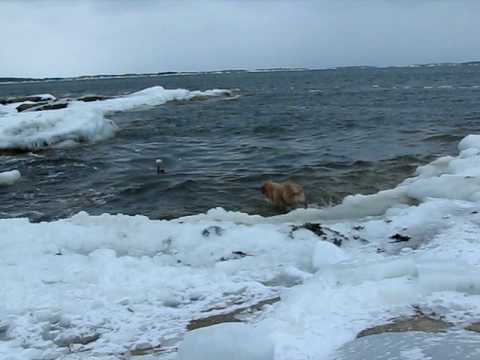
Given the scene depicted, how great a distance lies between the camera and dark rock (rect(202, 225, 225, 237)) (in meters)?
6.60

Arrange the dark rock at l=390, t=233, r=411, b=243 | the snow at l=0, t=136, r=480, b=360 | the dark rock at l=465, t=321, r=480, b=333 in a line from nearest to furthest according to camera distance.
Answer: the dark rock at l=465, t=321, r=480, b=333 → the snow at l=0, t=136, r=480, b=360 → the dark rock at l=390, t=233, r=411, b=243

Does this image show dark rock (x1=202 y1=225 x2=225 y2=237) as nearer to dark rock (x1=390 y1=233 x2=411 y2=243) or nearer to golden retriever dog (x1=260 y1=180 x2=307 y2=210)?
dark rock (x1=390 y1=233 x2=411 y2=243)

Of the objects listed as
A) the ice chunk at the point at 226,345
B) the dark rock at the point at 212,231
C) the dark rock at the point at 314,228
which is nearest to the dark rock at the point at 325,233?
the dark rock at the point at 314,228

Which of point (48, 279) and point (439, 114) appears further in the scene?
point (439, 114)

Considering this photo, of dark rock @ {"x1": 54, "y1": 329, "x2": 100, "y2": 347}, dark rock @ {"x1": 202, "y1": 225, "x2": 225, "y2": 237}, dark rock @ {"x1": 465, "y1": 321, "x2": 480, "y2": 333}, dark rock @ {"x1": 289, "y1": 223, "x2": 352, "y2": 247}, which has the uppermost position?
dark rock @ {"x1": 202, "y1": 225, "x2": 225, "y2": 237}

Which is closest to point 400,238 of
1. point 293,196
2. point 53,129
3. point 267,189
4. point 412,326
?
point 412,326

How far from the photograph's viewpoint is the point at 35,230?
22.9ft

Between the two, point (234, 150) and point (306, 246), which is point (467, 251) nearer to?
point (306, 246)

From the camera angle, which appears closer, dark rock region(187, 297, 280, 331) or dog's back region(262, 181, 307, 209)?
dark rock region(187, 297, 280, 331)

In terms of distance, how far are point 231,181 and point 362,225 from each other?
4.97m

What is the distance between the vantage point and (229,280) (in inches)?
208

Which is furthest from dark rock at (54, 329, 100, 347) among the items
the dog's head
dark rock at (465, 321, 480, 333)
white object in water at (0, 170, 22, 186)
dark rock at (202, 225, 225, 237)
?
white object in water at (0, 170, 22, 186)

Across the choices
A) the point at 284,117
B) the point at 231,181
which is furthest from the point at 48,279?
the point at 284,117

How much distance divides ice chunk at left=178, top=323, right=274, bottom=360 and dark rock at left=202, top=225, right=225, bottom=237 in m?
3.14
